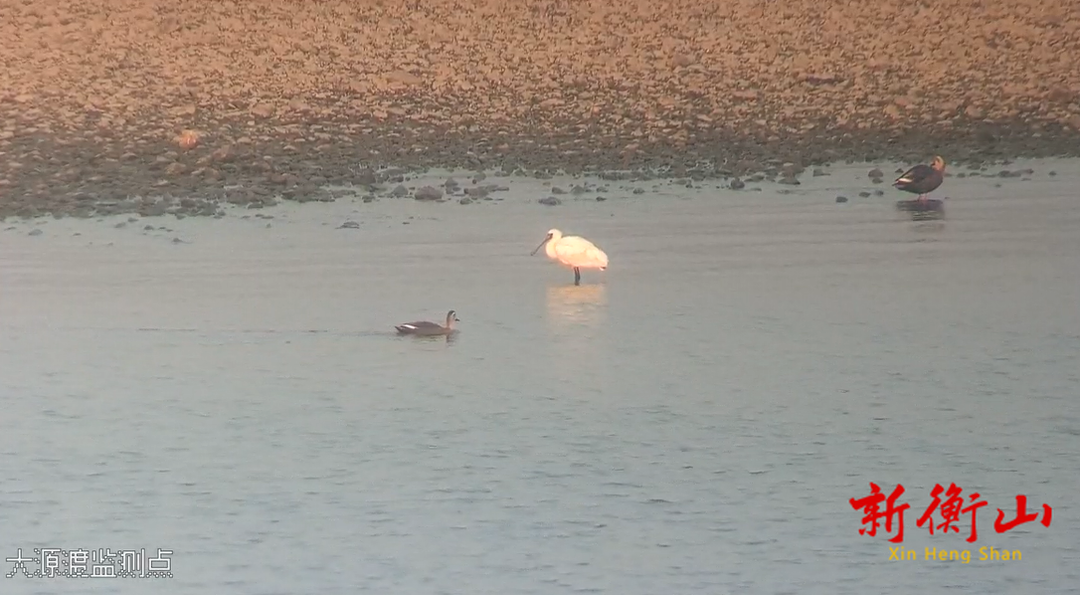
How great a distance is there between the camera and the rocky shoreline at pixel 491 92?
21562 millimetres

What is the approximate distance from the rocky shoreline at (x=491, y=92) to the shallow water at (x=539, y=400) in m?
3.28

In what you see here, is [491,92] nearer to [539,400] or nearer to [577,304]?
[577,304]

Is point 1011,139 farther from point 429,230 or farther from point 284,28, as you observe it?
point 284,28

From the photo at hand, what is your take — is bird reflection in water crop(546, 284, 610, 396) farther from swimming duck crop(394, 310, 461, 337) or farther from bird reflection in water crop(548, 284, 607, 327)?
swimming duck crop(394, 310, 461, 337)

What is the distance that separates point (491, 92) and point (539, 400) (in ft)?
49.9

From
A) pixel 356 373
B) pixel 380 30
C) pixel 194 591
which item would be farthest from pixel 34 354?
pixel 380 30

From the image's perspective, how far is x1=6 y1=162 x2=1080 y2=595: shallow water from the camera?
839 cm

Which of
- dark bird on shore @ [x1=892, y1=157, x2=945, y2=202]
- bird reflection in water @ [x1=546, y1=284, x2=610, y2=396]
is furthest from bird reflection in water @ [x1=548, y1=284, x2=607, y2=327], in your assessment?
dark bird on shore @ [x1=892, y1=157, x2=945, y2=202]

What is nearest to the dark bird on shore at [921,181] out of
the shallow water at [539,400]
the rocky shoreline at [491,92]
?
the shallow water at [539,400]

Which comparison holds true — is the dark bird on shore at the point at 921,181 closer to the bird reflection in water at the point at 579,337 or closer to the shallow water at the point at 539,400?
the shallow water at the point at 539,400

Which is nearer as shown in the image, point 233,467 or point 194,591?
point 194,591

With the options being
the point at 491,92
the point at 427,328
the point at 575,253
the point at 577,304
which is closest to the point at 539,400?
the point at 427,328

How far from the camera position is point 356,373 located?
39.5ft

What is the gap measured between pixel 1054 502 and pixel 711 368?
129 inches
